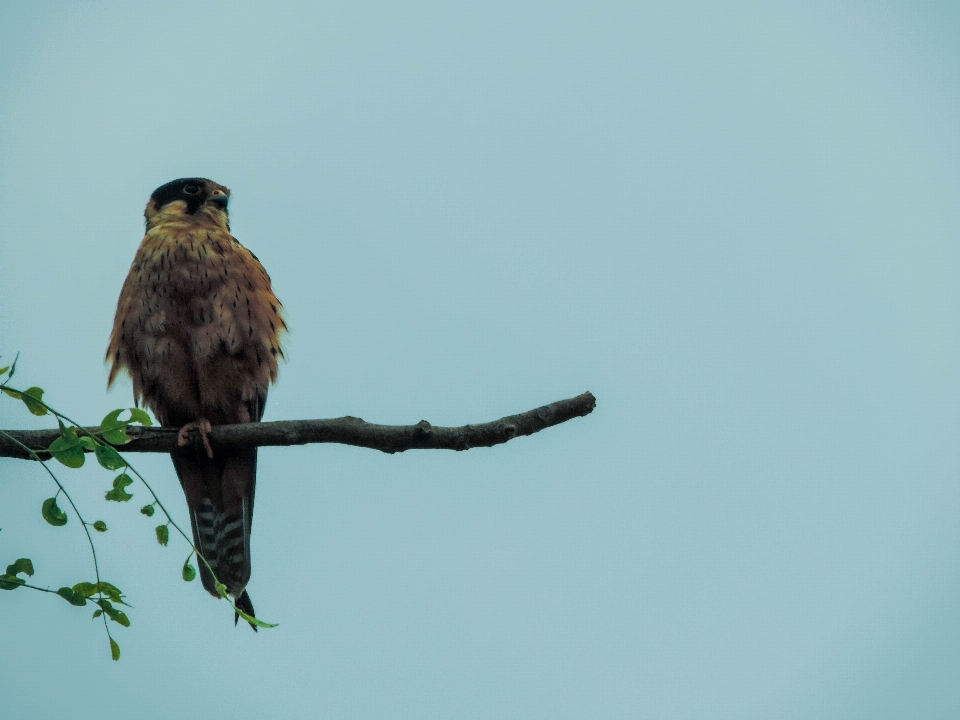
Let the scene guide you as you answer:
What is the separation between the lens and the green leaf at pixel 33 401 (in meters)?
2.28

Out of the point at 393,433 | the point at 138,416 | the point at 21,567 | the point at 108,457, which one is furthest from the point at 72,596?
the point at 393,433

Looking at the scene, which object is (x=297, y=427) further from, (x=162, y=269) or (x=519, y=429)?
(x=162, y=269)

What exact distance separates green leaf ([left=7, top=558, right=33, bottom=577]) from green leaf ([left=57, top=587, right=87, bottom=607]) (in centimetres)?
9

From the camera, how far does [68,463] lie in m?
2.35

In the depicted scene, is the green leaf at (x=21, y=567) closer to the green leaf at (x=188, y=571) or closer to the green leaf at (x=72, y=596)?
the green leaf at (x=72, y=596)

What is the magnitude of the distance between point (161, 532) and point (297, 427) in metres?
0.60

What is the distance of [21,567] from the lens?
2.29 m

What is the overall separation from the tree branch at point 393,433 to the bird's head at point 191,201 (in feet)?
8.03

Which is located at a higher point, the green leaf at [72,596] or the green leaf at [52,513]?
the green leaf at [52,513]

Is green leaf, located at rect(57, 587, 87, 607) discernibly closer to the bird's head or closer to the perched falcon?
the perched falcon

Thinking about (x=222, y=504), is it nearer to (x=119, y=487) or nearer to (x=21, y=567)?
(x=119, y=487)

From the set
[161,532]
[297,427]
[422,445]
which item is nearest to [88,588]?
[161,532]

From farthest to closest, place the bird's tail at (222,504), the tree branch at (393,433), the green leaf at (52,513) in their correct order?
the bird's tail at (222,504)
the tree branch at (393,433)
the green leaf at (52,513)

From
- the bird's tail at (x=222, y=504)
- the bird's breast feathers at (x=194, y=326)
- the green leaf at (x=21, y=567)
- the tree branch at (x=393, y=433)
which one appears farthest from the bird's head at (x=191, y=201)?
the green leaf at (x=21, y=567)
